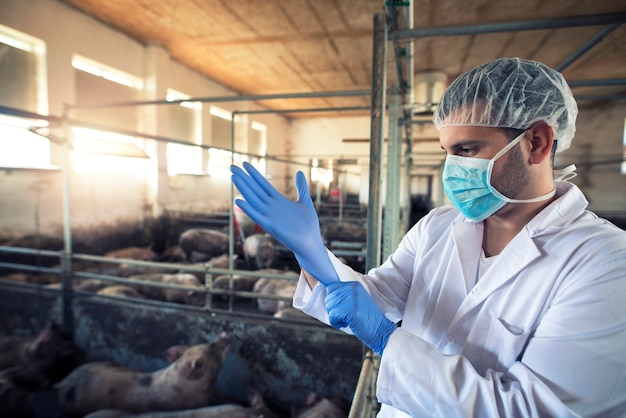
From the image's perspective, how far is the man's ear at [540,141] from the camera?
3.21 feet

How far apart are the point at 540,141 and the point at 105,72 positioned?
23.4 feet

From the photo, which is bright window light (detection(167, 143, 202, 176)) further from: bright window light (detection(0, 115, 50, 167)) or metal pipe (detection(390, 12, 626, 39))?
metal pipe (detection(390, 12, 626, 39))

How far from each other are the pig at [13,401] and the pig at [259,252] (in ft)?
10.8

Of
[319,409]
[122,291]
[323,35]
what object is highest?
[323,35]

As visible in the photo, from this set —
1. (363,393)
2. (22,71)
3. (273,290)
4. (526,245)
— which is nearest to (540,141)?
(526,245)

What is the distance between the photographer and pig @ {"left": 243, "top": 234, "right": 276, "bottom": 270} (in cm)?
547

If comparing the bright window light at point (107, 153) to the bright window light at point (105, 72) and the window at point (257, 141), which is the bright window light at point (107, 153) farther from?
the window at point (257, 141)

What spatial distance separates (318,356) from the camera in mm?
2578

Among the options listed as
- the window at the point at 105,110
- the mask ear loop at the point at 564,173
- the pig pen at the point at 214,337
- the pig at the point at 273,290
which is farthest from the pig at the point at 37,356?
the mask ear loop at the point at 564,173

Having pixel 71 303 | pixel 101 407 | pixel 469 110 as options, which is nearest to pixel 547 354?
pixel 469 110

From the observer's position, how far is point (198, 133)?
27.7 feet

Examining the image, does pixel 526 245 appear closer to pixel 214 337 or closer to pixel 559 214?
pixel 559 214

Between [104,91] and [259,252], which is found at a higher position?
[104,91]

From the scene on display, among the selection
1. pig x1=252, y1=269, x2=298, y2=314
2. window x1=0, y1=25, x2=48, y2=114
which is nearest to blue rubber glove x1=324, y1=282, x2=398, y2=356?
pig x1=252, y1=269, x2=298, y2=314
